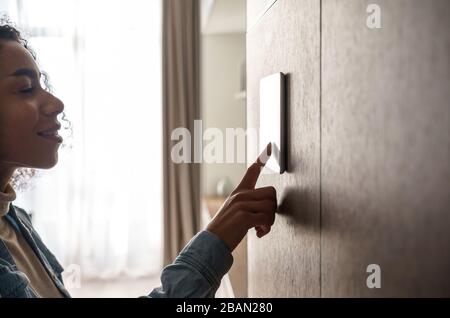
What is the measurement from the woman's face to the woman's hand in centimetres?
19

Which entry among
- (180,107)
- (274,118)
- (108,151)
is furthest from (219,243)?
(108,151)

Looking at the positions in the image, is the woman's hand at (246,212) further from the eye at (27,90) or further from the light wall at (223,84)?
the light wall at (223,84)

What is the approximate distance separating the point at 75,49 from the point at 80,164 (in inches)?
20.8

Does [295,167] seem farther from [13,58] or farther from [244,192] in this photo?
[13,58]

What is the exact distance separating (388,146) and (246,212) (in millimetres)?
233

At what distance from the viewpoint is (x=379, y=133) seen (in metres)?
0.22

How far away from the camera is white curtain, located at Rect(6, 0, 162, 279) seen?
1907 mm

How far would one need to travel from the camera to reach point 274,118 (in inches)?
17.3

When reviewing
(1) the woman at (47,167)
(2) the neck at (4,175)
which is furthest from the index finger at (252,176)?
(2) the neck at (4,175)

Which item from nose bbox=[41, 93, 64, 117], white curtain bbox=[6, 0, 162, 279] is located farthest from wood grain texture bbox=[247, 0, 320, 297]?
white curtain bbox=[6, 0, 162, 279]

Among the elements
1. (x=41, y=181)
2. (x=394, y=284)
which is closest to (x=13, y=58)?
(x=394, y=284)

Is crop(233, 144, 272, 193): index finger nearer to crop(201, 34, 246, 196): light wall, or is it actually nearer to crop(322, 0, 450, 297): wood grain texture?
crop(322, 0, 450, 297): wood grain texture

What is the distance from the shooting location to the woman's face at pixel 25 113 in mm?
395
